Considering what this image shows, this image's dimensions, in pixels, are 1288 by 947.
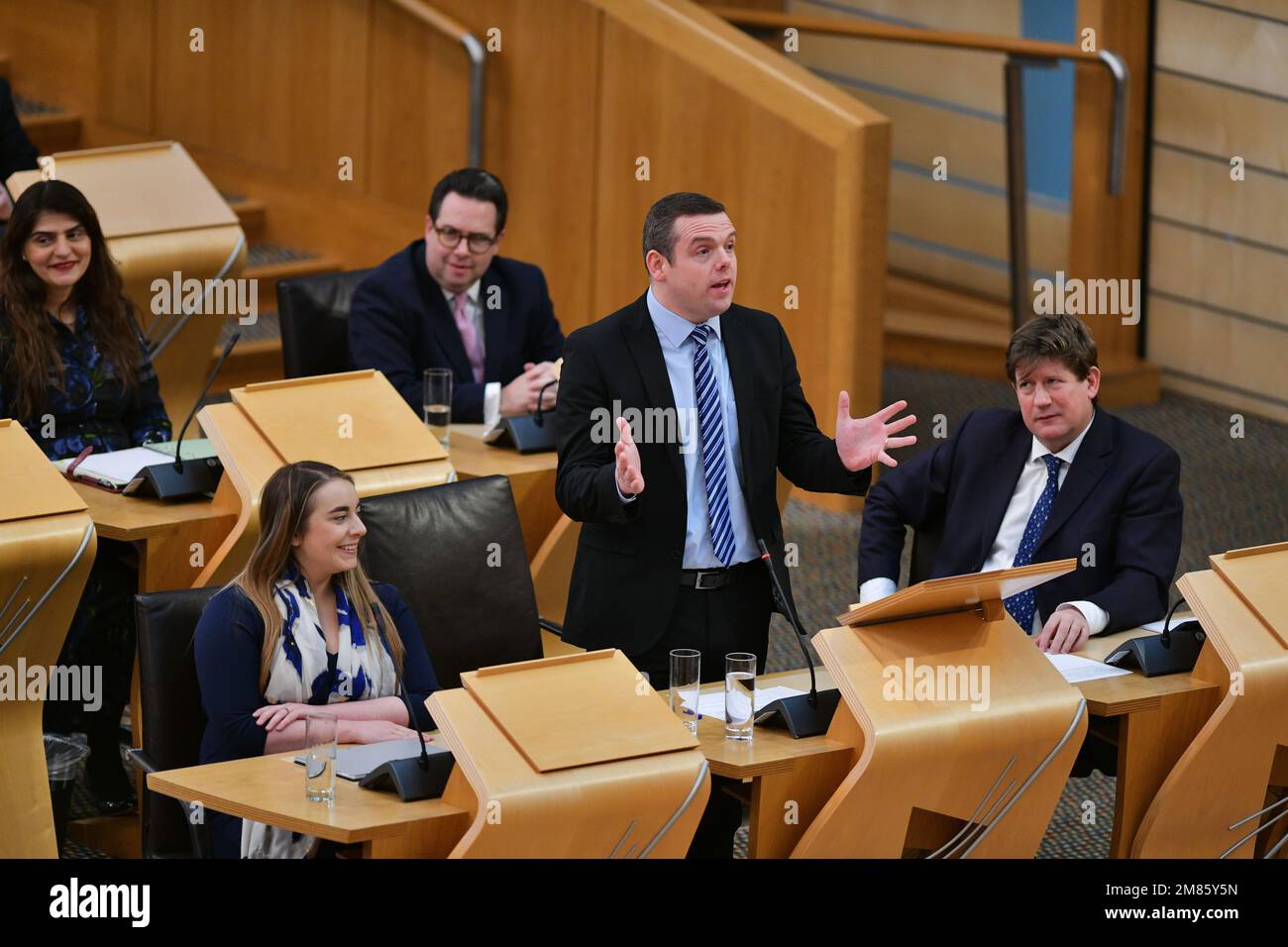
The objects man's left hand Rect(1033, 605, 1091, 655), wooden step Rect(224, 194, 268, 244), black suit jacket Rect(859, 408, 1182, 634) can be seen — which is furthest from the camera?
wooden step Rect(224, 194, 268, 244)

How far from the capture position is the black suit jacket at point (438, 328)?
5602 mm

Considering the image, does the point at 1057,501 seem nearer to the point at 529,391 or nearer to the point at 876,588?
the point at 876,588

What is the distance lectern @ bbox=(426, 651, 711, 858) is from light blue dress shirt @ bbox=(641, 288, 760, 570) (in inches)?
24.7

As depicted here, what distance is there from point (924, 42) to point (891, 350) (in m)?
1.34

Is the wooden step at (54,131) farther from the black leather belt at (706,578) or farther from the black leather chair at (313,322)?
the black leather belt at (706,578)

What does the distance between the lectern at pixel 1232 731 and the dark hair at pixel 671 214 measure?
1.15 meters

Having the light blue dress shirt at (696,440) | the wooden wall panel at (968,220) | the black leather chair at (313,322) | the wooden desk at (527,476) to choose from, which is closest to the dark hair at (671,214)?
the light blue dress shirt at (696,440)

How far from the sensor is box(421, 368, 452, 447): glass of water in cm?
543

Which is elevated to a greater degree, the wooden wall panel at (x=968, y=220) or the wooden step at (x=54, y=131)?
the wooden step at (x=54, y=131)

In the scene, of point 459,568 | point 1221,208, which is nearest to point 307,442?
point 459,568

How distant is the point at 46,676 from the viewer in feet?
13.4

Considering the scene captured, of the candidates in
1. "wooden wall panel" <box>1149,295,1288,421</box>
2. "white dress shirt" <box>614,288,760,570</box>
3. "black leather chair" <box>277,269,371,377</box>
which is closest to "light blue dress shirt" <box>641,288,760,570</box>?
"white dress shirt" <box>614,288,760,570</box>

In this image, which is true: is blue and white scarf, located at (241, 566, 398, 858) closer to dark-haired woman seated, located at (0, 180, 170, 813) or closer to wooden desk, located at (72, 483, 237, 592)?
wooden desk, located at (72, 483, 237, 592)
